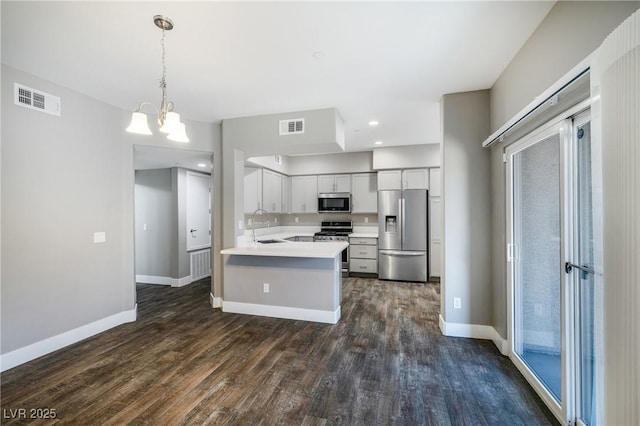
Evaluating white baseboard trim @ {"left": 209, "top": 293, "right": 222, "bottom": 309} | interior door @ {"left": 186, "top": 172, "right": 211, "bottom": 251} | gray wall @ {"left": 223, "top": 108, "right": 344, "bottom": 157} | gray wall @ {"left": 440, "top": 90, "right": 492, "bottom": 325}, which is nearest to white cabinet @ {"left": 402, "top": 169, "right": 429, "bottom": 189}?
gray wall @ {"left": 223, "top": 108, "right": 344, "bottom": 157}

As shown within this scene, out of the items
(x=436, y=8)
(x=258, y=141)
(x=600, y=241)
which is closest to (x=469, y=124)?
(x=436, y=8)

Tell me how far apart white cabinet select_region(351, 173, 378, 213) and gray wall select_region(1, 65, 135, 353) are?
13.8 feet

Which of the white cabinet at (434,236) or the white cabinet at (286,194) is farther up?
the white cabinet at (286,194)

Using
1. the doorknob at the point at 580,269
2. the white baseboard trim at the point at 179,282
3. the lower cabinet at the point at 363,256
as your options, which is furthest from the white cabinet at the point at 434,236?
the white baseboard trim at the point at 179,282

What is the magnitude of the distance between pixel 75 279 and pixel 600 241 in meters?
4.31

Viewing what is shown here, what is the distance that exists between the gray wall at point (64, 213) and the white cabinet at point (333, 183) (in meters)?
3.37

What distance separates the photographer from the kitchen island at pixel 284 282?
11.2 ft

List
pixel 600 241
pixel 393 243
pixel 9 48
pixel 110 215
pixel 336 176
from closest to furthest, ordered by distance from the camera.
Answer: pixel 600 241 → pixel 9 48 → pixel 110 215 → pixel 393 243 → pixel 336 176

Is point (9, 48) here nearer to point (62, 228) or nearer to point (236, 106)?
point (62, 228)

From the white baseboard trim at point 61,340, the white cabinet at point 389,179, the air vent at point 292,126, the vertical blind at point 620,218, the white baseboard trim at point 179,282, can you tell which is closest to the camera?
the vertical blind at point 620,218

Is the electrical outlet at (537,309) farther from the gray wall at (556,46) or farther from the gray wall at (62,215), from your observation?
the gray wall at (62,215)

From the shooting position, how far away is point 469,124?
2.99m

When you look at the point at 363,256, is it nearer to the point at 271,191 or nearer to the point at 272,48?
the point at 271,191

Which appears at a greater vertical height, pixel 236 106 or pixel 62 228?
pixel 236 106
